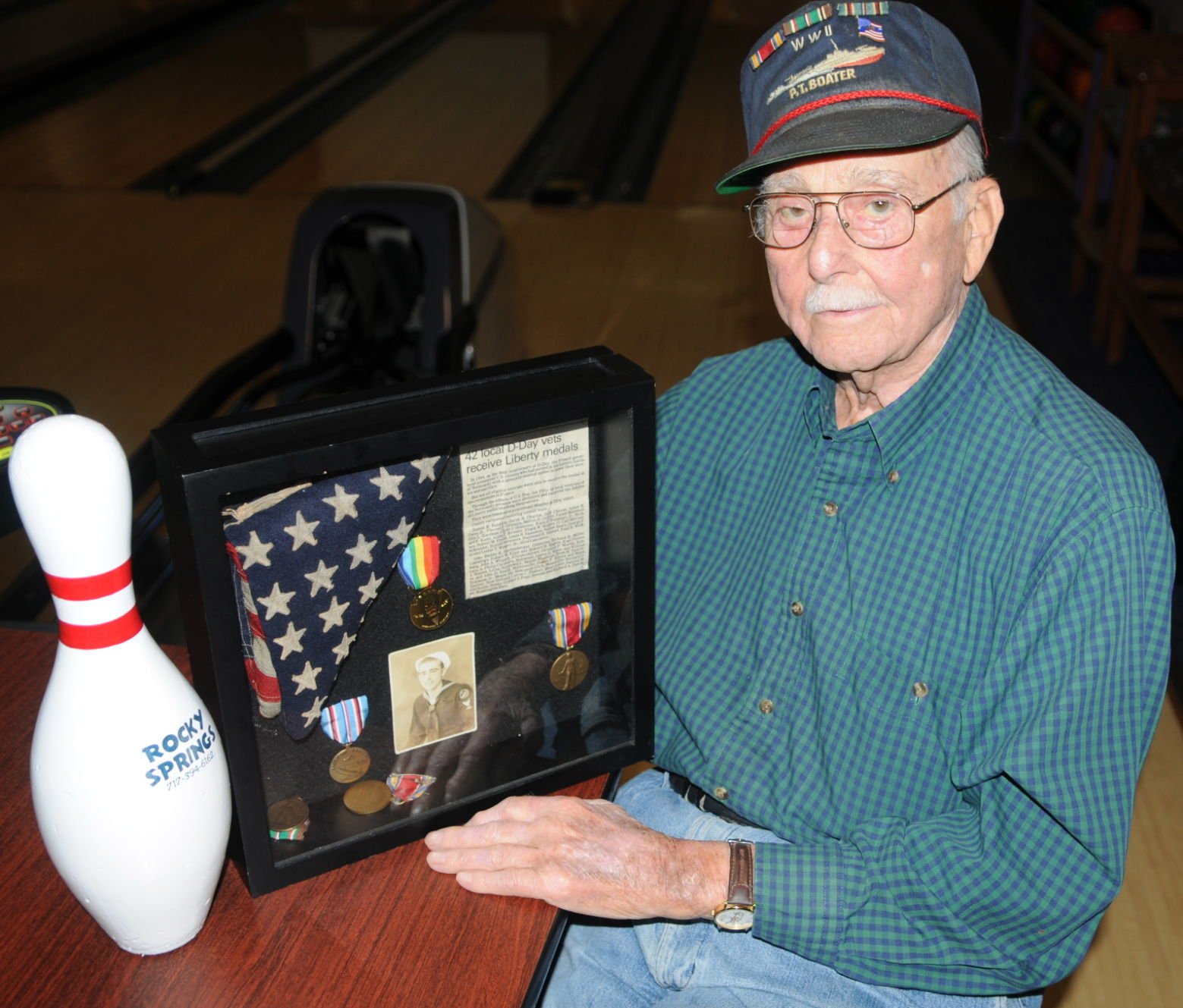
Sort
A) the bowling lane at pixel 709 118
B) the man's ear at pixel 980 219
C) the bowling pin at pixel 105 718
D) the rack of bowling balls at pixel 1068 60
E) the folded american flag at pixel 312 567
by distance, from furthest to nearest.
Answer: the bowling lane at pixel 709 118 → the rack of bowling balls at pixel 1068 60 → the man's ear at pixel 980 219 → the folded american flag at pixel 312 567 → the bowling pin at pixel 105 718

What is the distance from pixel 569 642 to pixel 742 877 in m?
0.24

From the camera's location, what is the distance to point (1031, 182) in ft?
16.5

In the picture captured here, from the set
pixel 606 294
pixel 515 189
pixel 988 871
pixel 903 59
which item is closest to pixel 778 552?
pixel 988 871

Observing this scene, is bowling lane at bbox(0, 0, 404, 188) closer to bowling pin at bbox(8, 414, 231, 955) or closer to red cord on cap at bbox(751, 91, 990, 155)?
red cord on cap at bbox(751, 91, 990, 155)

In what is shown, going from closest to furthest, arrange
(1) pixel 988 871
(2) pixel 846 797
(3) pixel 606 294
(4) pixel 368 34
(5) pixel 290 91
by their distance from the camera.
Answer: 1. (1) pixel 988 871
2. (2) pixel 846 797
3. (3) pixel 606 294
4. (5) pixel 290 91
5. (4) pixel 368 34

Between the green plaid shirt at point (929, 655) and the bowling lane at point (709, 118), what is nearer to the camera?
the green plaid shirt at point (929, 655)

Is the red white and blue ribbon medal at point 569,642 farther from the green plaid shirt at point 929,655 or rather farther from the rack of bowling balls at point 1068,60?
the rack of bowling balls at point 1068,60

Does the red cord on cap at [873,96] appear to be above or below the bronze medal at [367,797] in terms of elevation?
above

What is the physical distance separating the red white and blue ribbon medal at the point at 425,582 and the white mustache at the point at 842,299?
39 cm

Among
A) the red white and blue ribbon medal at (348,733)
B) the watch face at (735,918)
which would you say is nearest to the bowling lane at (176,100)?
the red white and blue ribbon medal at (348,733)

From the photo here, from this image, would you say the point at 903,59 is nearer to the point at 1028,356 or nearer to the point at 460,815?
the point at 1028,356

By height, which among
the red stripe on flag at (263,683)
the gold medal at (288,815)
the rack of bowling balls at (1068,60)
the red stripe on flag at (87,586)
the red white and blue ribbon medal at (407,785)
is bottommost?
the rack of bowling balls at (1068,60)

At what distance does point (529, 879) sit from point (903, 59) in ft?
2.32

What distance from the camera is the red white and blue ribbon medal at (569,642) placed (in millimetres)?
982
